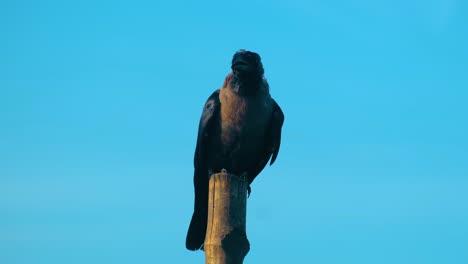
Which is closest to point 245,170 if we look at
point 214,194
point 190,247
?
point 190,247

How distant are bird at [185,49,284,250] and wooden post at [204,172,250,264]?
326 cm

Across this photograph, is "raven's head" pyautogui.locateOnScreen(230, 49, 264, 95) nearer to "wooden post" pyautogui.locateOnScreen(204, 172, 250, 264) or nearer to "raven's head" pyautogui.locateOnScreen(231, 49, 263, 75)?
"raven's head" pyautogui.locateOnScreen(231, 49, 263, 75)

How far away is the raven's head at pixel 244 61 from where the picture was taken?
32.6 ft

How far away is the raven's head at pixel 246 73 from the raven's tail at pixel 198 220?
1.04 meters

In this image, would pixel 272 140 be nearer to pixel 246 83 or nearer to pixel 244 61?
pixel 246 83

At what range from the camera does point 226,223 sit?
6672 mm

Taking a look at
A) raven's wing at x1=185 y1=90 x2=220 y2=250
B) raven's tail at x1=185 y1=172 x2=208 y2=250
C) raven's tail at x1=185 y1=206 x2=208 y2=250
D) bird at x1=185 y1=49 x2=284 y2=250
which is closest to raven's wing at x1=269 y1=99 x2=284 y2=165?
bird at x1=185 y1=49 x2=284 y2=250

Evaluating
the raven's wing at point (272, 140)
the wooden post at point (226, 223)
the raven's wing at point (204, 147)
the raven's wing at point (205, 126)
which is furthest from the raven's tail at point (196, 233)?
the wooden post at point (226, 223)

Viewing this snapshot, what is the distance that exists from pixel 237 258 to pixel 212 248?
0.59 ft

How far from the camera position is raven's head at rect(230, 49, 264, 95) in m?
9.95

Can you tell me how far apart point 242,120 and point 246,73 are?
1.87ft

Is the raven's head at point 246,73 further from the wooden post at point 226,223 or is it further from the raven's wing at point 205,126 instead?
the wooden post at point 226,223

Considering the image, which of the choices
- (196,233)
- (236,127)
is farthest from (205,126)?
(196,233)

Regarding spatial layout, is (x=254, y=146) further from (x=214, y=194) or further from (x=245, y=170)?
(x=214, y=194)
